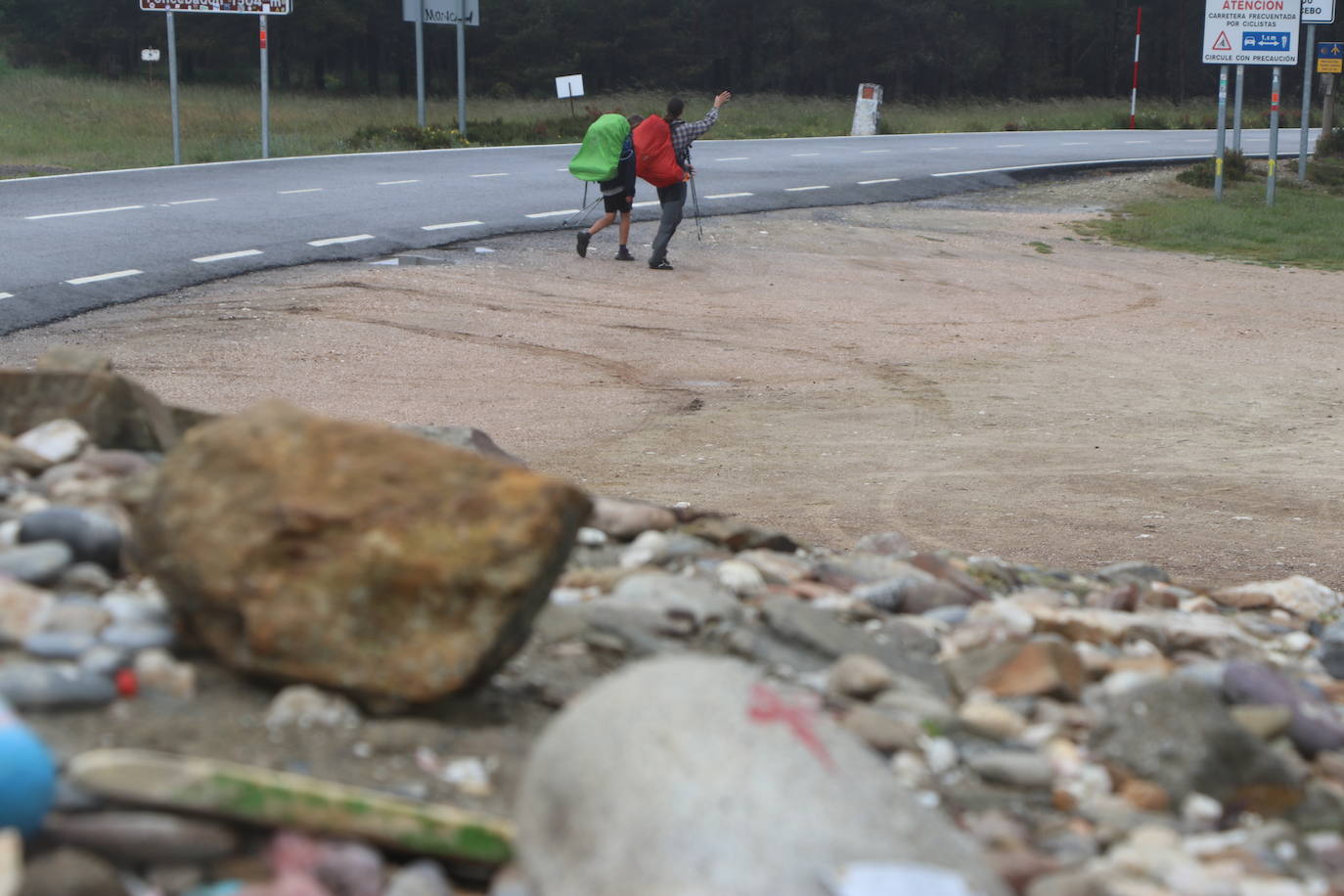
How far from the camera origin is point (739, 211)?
19219 millimetres

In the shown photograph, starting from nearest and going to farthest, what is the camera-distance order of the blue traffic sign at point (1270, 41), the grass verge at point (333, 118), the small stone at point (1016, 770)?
the small stone at point (1016, 770) → the blue traffic sign at point (1270, 41) → the grass verge at point (333, 118)

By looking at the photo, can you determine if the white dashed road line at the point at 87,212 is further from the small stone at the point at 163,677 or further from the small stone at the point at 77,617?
the small stone at the point at 163,677

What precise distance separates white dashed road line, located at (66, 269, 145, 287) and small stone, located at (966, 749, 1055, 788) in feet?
33.0

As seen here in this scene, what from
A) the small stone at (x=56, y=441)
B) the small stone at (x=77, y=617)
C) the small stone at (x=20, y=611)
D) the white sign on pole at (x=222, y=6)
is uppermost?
the white sign on pole at (x=222, y=6)

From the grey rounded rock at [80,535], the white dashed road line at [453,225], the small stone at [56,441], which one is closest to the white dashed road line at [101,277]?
the white dashed road line at [453,225]

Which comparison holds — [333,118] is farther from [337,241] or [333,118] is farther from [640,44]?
[640,44]

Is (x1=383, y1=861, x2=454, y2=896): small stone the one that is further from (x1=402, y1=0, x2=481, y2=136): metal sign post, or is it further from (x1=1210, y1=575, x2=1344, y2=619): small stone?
(x1=402, y1=0, x2=481, y2=136): metal sign post

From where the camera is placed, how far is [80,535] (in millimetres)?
4070

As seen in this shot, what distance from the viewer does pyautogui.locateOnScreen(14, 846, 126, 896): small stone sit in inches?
104

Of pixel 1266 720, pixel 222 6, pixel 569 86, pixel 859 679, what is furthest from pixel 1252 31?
pixel 859 679

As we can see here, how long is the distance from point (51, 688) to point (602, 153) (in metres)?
12.3

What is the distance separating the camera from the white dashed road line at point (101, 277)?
475 inches

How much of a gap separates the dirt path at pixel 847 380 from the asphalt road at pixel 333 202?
694 mm

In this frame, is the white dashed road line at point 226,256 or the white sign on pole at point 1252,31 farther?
the white sign on pole at point 1252,31
